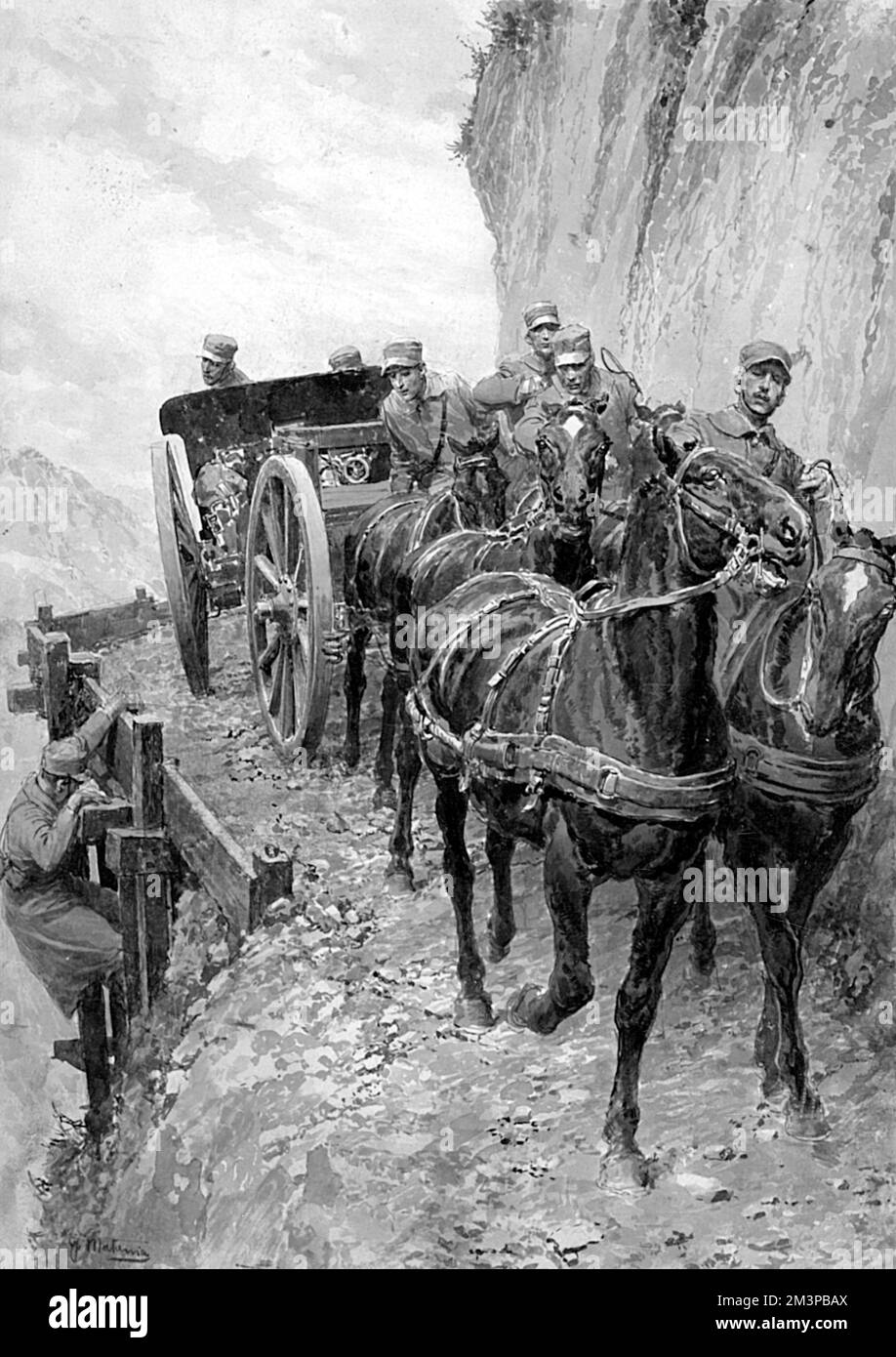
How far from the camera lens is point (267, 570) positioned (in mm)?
5504

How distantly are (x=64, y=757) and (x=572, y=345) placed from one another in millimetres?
2016

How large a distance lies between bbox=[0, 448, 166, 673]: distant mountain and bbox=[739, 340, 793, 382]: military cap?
2.04 meters

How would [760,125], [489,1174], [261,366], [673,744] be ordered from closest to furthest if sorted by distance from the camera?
1. [673,744]
2. [489,1174]
3. [760,125]
4. [261,366]

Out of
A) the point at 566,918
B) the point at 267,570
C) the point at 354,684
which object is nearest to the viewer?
the point at 566,918

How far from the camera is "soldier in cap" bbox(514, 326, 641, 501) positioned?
4727 mm

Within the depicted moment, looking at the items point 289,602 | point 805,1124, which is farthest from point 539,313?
point 805,1124

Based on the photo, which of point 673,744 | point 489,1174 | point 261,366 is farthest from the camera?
point 261,366

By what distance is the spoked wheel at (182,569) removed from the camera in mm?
5316

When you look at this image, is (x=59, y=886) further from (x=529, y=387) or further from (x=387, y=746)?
(x=529, y=387)

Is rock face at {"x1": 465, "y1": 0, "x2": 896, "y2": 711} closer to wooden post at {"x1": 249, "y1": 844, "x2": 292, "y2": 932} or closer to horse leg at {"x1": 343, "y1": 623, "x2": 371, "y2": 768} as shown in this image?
horse leg at {"x1": 343, "y1": 623, "x2": 371, "y2": 768}
